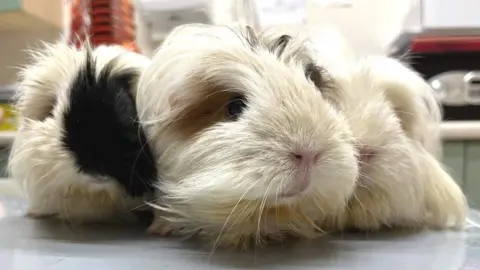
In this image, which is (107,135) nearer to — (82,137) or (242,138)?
(82,137)

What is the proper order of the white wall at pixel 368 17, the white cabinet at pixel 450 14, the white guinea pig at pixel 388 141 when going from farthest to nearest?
the white wall at pixel 368 17 < the white cabinet at pixel 450 14 < the white guinea pig at pixel 388 141

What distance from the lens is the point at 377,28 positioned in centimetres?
145

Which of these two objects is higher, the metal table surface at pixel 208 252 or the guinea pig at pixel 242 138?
the guinea pig at pixel 242 138

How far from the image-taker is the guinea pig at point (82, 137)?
1.60 ft

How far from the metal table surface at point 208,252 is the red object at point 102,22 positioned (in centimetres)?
44

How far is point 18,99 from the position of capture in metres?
0.59

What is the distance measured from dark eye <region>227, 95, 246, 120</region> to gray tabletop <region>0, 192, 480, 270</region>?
0.11m

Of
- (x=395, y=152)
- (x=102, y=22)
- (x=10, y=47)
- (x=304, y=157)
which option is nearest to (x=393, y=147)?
(x=395, y=152)

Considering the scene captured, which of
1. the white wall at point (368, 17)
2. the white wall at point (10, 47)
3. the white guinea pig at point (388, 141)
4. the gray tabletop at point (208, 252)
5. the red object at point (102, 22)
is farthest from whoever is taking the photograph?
the white wall at point (10, 47)

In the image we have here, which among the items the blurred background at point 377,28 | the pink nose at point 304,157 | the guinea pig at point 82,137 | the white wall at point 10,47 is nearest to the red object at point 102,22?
the blurred background at point 377,28

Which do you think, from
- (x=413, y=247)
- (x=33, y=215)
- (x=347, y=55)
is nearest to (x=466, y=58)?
(x=347, y=55)

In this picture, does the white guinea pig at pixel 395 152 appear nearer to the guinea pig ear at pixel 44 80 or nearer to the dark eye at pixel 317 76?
the dark eye at pixel 317 76

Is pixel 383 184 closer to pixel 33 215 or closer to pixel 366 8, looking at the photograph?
pixel 33 215

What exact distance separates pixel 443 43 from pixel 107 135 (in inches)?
31.4
